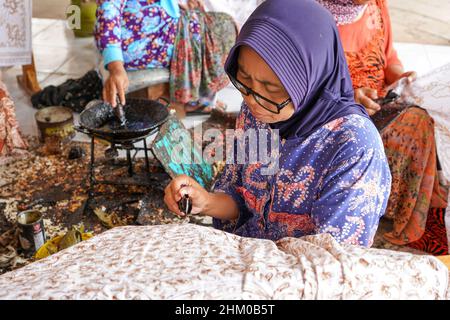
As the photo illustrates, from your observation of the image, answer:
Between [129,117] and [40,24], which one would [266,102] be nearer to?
[129,117]

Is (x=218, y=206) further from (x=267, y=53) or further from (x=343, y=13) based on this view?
(x=343, y=13)

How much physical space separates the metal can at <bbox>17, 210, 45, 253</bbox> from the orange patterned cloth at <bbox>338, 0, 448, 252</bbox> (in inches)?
86.1

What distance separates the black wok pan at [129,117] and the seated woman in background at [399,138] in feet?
4.25

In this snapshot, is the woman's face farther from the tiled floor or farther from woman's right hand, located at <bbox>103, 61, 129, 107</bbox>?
the tiled floor

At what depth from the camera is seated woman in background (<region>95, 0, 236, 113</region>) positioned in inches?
153

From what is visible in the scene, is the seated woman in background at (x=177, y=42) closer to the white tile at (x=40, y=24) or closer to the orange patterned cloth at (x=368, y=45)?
the orange patterned cloth at (x=368, y=45)

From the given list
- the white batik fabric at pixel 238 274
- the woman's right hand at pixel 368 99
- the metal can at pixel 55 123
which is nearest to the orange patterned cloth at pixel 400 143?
the woman's right hand at pixel 368 99

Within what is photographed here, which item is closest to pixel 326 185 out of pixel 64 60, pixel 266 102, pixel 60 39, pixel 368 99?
pixel 266 102

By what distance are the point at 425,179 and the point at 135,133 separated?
1.82m

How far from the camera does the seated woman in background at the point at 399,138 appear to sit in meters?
2.78

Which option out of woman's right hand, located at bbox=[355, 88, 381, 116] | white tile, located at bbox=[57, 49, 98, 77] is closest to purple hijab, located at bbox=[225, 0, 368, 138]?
woman's right hand, located at bbox=[355, 88, 381, 116]

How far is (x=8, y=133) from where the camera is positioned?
3.72 metres

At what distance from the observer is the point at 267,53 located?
54.9 inches
